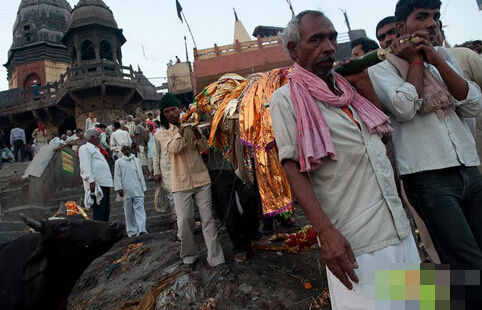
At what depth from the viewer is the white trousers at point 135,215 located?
6992mm

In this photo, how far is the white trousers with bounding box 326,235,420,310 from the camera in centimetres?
145

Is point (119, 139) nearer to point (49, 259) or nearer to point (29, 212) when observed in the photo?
point (29, 212)

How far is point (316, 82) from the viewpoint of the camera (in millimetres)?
1680

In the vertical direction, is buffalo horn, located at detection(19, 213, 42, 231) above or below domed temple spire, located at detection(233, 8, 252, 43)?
below

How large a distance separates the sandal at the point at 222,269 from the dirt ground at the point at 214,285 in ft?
0.15

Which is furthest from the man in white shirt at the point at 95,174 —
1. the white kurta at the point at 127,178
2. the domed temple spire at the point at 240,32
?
the domed temple spire at the point at 240,32

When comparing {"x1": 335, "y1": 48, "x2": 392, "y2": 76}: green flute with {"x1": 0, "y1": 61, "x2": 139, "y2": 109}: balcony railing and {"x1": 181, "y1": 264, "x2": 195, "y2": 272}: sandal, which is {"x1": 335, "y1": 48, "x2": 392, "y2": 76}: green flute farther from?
{"x1": 0, "y1": 61, "x2": 139, "y2": 109}: balcony railing

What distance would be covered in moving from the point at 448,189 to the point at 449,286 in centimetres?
56

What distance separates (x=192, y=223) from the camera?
4180mm

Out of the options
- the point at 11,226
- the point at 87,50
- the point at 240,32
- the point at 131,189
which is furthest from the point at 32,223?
the point at 240,32

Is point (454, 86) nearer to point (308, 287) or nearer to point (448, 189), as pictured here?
point (448, 189)

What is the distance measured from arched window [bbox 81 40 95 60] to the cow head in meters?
22.8

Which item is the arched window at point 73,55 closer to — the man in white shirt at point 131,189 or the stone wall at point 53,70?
the stone wall at point 53,70

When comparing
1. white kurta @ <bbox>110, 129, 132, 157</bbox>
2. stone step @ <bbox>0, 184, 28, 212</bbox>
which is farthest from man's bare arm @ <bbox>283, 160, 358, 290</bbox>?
stone step @ <bbox>0, 184, 28, 212</bbox>
